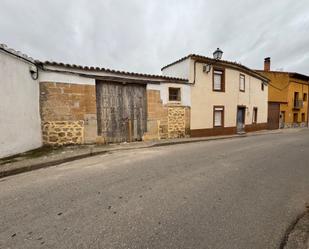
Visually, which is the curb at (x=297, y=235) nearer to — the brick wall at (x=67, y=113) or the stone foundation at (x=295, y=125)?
the brick wall at (x=67, y=113)

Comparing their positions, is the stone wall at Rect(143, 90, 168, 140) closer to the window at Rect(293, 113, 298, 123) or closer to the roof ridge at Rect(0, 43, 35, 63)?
the roof ridge at Rect(0, 43, 35, 63)

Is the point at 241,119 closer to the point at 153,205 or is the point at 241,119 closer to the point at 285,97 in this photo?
the point at 285,97

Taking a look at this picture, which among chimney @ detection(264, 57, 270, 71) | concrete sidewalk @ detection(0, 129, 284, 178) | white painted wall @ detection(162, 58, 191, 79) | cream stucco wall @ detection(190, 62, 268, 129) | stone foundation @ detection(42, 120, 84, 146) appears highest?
chimney @ detection(264, 57, 270, 71)

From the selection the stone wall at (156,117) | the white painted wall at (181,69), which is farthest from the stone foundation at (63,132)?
the white painted wall at (181,69)

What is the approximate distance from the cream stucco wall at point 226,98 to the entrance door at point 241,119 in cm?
45

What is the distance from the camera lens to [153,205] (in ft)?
10.2

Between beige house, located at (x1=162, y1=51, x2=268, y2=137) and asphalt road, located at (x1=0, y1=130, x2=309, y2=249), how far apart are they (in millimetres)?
7361

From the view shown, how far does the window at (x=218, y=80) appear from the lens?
1320 centimetres

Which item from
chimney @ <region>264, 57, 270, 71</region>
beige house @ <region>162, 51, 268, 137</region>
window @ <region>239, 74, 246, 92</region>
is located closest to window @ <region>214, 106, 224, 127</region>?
beige house @ <region>162, 51, 268, 137</region>

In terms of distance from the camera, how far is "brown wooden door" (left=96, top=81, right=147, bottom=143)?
8.99 m

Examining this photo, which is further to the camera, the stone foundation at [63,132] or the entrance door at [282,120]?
the entrance door at [282,120]

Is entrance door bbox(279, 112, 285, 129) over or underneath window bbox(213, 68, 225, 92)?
underneath

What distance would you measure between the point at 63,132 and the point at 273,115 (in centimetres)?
2113

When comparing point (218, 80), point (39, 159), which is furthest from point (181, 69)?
point (39, 159)
